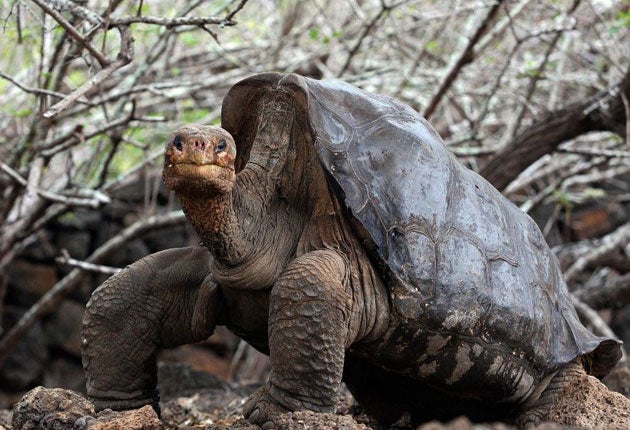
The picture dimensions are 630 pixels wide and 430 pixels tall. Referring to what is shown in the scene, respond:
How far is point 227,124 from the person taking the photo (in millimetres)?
3260

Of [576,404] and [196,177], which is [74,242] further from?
[196,177]

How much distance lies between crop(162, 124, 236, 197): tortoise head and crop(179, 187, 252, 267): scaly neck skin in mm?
73

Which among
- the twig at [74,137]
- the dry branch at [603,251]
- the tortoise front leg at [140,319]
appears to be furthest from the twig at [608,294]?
the tortoise front leg at [140,319]

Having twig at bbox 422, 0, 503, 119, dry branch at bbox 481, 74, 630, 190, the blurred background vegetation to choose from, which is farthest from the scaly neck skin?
dry branch at bbox 481, 74, 630, 190

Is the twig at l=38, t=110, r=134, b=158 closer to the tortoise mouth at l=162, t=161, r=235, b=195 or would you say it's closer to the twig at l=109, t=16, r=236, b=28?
the twig at l=109, t=16, r=236, b=28

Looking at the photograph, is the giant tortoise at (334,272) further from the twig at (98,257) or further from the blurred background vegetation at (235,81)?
the twig at (98,257)

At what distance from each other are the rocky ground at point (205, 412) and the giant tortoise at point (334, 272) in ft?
0.47

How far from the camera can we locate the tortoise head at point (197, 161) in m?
2.48

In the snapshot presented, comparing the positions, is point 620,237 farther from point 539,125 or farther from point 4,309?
point 4,309

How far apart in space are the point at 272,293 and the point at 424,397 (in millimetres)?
1075

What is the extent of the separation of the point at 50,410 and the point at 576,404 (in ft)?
6.41

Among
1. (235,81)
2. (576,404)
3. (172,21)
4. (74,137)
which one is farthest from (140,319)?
(235,81)

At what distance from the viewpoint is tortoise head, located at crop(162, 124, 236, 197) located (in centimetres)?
248

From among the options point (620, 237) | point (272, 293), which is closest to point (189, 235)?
point (620, 237)
